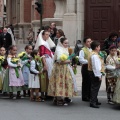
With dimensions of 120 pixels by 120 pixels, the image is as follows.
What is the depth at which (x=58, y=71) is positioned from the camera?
405 inches

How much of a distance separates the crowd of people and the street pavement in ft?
0.76

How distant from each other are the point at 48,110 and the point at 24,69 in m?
2.09

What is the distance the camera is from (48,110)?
387 inches

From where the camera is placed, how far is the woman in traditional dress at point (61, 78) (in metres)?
10.2

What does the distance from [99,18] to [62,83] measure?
11788 millimetres

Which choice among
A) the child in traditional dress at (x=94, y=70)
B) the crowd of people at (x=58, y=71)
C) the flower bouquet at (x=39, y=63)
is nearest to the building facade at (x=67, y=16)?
the crowd of people at (x=58, y=71)

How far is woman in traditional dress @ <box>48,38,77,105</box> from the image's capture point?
402 inches

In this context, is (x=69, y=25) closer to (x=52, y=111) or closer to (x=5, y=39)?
(x=5, y=39)

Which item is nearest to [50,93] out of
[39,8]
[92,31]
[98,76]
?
[98,76]

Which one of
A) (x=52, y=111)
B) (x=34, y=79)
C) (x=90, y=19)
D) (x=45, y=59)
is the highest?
(x=90, y=19)

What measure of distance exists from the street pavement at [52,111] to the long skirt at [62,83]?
1.13ft

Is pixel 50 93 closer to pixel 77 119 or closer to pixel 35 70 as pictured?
pixel 35 70

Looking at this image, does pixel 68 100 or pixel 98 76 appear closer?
pixel 98 76

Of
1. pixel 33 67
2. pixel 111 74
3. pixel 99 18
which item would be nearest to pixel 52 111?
pixel 33 67
